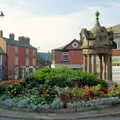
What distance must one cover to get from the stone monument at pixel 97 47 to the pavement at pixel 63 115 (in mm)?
11131

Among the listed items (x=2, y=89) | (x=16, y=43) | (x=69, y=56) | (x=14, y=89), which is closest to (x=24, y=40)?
(x=16, y=43)

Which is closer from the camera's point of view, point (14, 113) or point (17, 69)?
point (14, 113)

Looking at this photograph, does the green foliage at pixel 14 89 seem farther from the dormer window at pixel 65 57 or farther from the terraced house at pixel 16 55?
the terraced house at pixel 16 55

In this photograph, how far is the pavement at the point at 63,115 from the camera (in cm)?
1508

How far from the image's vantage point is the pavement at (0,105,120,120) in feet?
49.5

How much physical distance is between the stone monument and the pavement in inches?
438

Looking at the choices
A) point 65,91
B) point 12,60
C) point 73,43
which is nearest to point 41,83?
point 65,91

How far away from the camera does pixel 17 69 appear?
Result: 99.8 meters

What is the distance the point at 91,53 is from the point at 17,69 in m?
73.7

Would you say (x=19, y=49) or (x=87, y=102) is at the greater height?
(x=19, y=49)

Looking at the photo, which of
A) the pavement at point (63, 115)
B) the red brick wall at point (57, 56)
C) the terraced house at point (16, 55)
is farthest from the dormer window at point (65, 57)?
the pavement at point (63, 115)

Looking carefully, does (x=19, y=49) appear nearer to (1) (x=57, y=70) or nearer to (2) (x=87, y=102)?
(1) (x=57, y=70)

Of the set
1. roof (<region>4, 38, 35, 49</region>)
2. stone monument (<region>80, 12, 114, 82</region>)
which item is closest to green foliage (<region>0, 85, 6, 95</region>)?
stone monument (<region>80, 12, 114, 82</region>)

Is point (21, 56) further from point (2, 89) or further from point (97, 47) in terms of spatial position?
point (2, 89)
